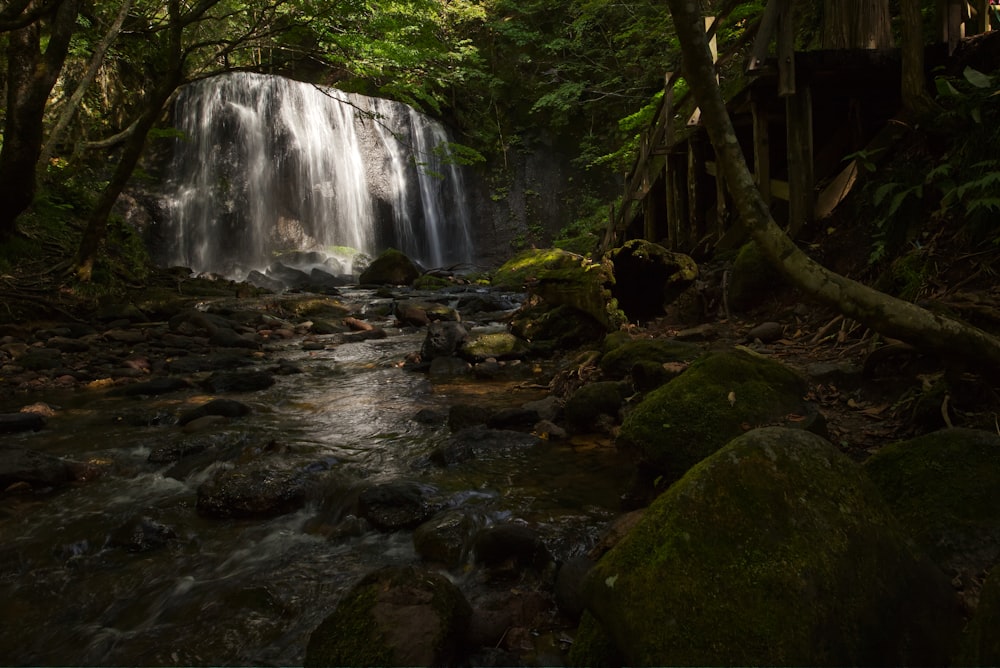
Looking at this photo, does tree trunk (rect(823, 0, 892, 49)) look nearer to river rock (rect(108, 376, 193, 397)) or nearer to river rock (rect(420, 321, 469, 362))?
river rock (rect(420, 321, 469, 362))

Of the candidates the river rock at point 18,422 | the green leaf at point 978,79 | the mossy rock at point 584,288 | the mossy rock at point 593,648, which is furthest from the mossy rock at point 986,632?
the river rock at point 18,422

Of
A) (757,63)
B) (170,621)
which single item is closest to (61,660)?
(170,621)

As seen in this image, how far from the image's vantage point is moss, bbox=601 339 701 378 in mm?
5574

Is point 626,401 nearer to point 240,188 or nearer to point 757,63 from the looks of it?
point 757,63

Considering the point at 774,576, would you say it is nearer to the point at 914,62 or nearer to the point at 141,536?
the point at 141,536

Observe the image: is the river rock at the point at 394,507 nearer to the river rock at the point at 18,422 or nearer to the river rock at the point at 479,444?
the river rock at the point at 479,444

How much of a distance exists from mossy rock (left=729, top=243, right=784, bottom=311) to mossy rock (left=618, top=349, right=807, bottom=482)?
117 inches

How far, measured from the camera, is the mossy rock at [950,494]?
238 cm

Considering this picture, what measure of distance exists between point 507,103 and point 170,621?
2928cm

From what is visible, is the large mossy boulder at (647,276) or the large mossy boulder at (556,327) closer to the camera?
the large mossy boulder at (647,276)

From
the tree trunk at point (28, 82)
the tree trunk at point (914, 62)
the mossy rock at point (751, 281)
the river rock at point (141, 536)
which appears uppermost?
the tree trunk at point (28, 82)

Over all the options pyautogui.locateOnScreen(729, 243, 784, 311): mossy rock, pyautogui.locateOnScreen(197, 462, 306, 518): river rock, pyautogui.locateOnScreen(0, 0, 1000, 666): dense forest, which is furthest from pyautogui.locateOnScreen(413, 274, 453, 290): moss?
pyautogui.locateOnScreen(197, 462, 306, 518): river rock

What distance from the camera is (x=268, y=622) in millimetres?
3125

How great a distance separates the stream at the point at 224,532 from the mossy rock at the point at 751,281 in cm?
297
